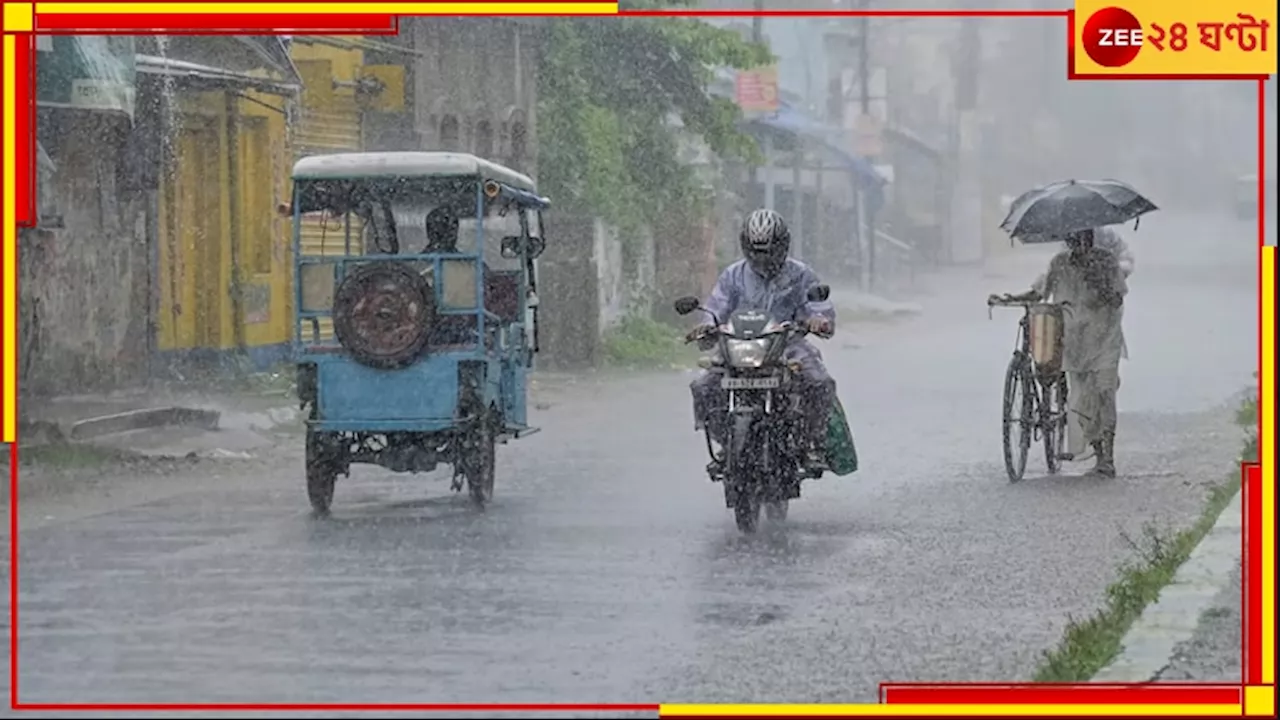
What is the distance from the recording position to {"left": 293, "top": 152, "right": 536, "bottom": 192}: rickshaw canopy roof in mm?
10047

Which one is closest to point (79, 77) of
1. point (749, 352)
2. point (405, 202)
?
point (405, 202)

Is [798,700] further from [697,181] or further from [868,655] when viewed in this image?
[697,181]

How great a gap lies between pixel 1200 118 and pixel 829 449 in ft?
77.0

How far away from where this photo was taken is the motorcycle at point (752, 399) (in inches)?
373

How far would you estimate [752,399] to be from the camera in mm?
9539

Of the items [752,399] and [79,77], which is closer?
[752,399]

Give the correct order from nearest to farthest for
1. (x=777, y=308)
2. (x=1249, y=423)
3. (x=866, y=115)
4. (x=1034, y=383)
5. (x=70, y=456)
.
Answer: (x=777, y=308) < (x=1034, y=383) < (x=70, y=456) < (x=1249, y=423) < (x=866, y=115)

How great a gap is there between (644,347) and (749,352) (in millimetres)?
10515

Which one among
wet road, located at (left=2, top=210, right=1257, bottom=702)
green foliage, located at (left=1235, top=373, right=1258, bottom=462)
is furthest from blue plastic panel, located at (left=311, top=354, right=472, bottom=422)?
green foliage, located at (left=1235, top=373, right=1258, bottom=462)

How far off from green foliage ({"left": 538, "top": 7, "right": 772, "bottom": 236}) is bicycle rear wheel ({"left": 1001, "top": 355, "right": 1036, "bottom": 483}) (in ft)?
27.1

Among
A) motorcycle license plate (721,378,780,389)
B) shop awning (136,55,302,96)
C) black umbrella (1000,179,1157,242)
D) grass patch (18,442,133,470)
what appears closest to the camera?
motorcycle license plate (721,378,780,389)

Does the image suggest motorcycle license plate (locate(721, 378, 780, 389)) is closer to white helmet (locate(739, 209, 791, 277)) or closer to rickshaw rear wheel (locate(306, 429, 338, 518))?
white helmet (locate(739, 209, 791, 277))

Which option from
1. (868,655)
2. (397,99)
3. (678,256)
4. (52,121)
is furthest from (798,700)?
(678,256)

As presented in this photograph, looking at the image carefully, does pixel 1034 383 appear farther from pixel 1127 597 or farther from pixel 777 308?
pixel 1127 597
